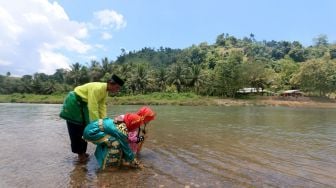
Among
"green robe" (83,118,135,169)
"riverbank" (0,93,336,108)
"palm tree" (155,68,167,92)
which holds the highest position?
"palm tree" (155,68,167,92)

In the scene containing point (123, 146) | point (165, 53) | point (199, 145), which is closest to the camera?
point (123, 146)

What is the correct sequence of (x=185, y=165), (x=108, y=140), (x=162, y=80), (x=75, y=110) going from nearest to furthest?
(x=108, y=140)
(x=75, y=110)
(x=185, y=165)
(x=162, y=80)

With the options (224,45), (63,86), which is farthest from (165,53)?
(63,86)

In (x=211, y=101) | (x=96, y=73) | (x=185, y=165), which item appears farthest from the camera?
(x=96, y=73)

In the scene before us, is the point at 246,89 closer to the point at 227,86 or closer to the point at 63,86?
the point at 227,86

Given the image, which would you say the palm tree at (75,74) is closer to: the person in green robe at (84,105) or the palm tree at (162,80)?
the palm tree at (162,80)

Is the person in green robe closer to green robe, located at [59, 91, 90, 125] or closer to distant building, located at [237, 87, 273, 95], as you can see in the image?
green robe, located at [59, 91, 90, 125]

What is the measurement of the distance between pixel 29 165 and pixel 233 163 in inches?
182

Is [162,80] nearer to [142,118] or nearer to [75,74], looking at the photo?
[75,74]

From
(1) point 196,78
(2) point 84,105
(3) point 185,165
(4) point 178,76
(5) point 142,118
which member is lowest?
(3) point 185,165

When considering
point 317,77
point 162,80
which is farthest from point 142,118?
point 317,77

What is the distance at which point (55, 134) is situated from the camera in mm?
13117

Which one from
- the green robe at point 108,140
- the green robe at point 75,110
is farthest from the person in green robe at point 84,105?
the green robe at point 108,140

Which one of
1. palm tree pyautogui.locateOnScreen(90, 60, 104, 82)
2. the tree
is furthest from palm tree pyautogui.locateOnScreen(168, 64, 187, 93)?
the tree
